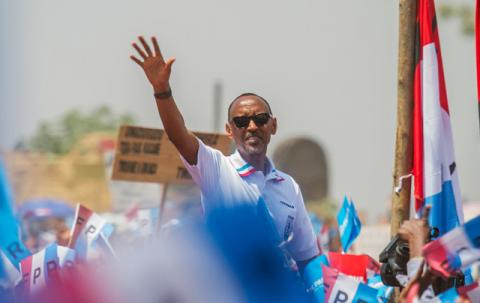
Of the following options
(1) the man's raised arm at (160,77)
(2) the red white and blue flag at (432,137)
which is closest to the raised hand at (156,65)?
(1) the man's raised arm at (160,77)

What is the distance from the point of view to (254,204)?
5.58 metres

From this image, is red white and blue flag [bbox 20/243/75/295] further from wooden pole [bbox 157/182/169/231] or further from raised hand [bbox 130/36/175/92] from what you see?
wooden pole [bbox 157/182/169/231]

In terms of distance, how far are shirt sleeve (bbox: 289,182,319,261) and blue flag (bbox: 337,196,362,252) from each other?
5.40ft

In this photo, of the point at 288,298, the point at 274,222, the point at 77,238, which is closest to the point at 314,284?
the point at 274,222

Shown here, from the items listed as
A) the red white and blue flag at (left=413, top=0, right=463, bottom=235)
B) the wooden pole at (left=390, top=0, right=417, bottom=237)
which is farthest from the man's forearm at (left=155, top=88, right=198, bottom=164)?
the wooden pole at (left=390, top=0, right=417, bottom=237)

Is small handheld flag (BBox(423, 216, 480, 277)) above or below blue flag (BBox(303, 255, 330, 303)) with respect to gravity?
above

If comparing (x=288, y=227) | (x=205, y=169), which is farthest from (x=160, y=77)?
(x=288, y=227)

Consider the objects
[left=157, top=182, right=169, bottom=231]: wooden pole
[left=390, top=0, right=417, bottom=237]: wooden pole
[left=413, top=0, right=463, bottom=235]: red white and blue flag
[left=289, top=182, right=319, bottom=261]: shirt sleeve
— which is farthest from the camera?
[left=157, top=182, right=169, bottom=231]: wooden pole

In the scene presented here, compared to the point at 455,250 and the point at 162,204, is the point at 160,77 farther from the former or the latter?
the point at 162,204

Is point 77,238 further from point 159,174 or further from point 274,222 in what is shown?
point 159,174

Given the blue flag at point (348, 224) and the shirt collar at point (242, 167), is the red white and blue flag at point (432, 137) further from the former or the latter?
the blue flag at point (348, 224)

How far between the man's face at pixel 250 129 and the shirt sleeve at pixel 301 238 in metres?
0.36

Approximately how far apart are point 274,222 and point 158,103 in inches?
32.6

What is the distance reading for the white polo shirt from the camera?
5.80 meters
